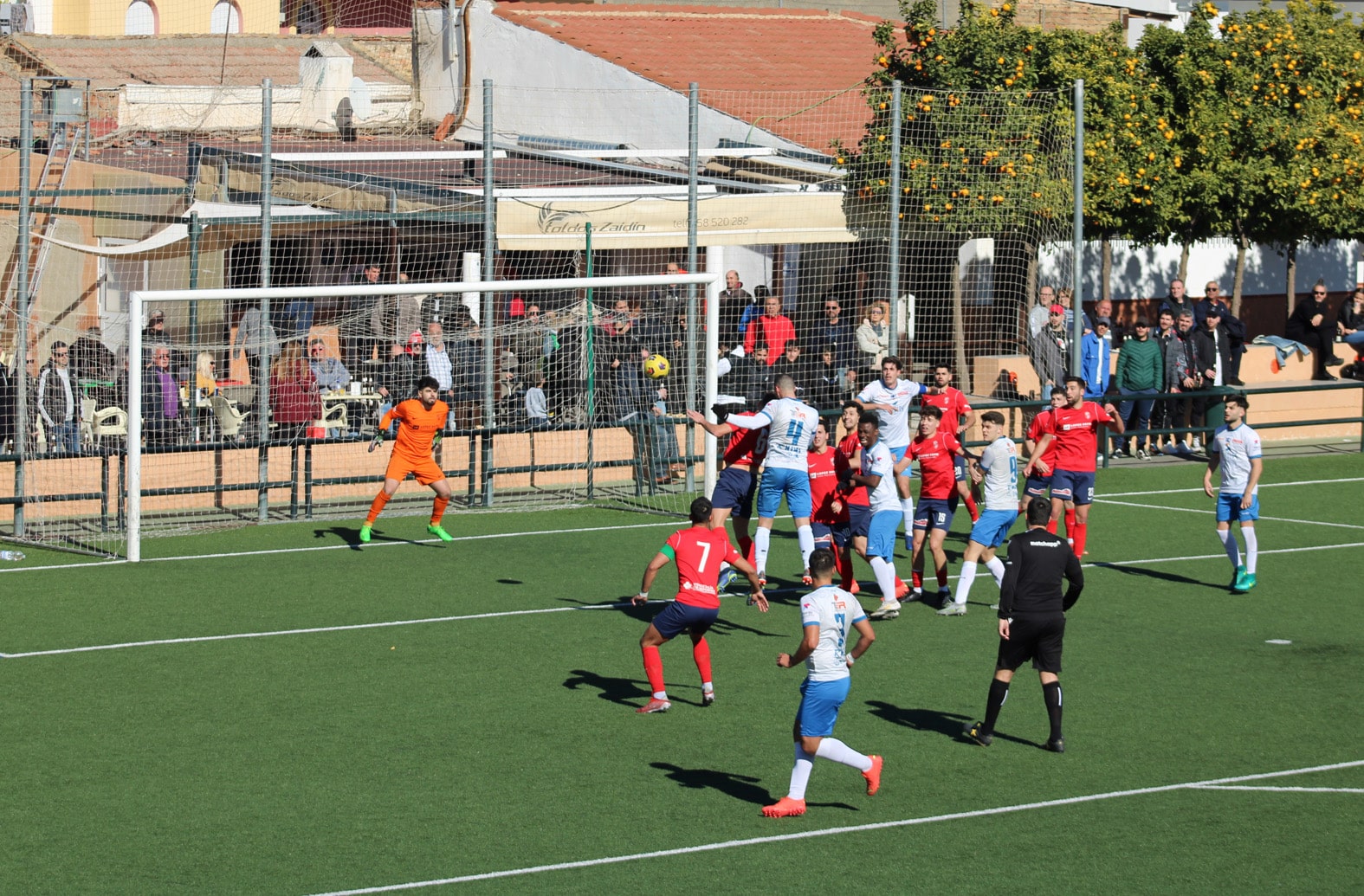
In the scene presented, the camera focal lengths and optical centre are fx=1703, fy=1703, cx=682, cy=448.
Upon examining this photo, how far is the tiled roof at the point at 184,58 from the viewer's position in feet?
132

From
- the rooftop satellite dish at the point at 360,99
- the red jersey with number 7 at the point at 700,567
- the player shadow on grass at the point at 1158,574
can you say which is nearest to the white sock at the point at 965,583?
the player shadow on grass at the point at 1158,574

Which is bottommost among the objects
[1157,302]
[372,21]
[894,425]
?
[894,425]

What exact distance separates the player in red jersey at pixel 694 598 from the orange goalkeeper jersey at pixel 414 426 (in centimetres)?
705

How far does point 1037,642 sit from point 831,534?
441 centimetres

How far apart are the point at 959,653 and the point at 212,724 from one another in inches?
228

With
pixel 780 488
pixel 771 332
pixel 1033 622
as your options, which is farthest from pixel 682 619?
pixel 771 332

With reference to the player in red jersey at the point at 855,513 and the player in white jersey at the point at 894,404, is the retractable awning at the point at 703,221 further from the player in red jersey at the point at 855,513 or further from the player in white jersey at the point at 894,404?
the player in red jersey at the point at 855,513

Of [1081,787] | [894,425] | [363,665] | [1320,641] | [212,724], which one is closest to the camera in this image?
[1081,787]

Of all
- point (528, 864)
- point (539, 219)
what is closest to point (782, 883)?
point (528, 864)

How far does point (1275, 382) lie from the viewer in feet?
94.6

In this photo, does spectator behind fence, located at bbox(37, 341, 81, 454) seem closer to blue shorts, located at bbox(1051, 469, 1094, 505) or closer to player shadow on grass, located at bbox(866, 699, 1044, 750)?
blue shorts, located at bbox(1051, 469, 1094, 505)

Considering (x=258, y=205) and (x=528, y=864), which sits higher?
(x=258, y=205)

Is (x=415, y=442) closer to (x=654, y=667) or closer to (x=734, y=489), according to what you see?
(x=734, y=489)

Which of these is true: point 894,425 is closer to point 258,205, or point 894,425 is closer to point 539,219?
point 539,219
